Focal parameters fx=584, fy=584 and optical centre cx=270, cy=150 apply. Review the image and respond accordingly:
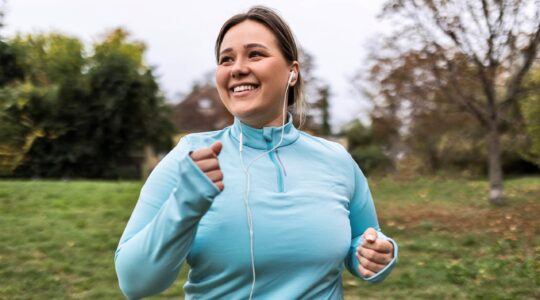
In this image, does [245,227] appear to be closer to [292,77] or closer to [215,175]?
[215,175]

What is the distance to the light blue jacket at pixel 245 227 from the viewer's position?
1.32 meters

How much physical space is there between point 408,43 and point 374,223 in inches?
368

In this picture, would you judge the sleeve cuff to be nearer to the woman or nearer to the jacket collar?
the woman

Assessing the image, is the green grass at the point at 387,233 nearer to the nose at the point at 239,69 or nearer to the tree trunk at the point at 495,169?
the tree trunk at the point at 495,169

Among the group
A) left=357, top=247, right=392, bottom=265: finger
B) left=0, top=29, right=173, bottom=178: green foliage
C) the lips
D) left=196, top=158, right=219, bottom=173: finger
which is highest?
the lips

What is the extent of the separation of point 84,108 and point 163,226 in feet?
84.9

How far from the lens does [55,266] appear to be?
6605 mm

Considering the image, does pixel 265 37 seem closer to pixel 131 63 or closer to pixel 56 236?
pixel 56 236

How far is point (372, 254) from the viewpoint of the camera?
1.67m

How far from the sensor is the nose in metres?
1.67

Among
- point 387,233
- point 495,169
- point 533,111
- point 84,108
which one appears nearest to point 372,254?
point 387,233

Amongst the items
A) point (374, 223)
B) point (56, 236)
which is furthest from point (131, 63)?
point (374, 223)

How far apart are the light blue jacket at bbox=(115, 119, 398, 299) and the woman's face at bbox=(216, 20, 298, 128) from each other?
72 mm

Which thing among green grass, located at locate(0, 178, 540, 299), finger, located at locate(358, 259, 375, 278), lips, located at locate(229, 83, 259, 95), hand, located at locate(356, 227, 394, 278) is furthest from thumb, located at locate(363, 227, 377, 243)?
green grass, located at locate(0, 178, 540, 299)
